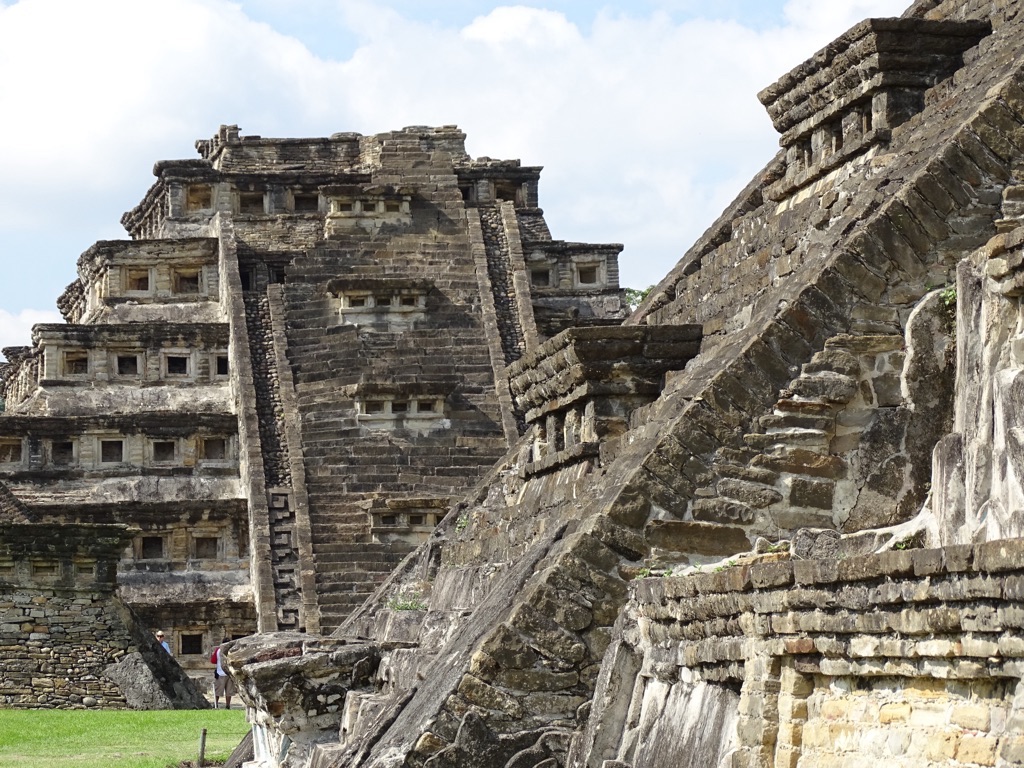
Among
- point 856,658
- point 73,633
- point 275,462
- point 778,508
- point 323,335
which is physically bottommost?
point 856,658

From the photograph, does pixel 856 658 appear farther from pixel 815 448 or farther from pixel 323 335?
pixel 323 335

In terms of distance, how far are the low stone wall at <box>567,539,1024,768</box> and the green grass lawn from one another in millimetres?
9307

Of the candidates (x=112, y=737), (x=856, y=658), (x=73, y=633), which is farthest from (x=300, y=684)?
(x=73, y=633)

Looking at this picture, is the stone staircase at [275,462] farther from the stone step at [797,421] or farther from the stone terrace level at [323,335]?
the stone step at [797,421]

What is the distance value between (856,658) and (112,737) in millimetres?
14396

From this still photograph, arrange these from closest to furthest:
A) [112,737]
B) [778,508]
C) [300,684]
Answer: [778,508] → [300,684] → [112,737]

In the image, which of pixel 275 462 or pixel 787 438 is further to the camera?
pixel 275 462

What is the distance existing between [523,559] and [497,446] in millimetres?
19338

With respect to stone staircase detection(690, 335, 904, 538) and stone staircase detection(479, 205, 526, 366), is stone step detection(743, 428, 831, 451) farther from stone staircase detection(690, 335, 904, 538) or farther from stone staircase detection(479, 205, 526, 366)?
stone staircase detection(479, 205, 526, 366)

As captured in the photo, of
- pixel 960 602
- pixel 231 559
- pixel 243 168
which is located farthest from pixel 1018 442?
pixel 243 168

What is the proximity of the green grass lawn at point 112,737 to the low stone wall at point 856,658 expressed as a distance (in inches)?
366

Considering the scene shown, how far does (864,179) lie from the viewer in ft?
37.2

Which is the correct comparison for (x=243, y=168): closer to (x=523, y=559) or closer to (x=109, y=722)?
(x=109, y=722)

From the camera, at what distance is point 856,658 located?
6387 millimetres
